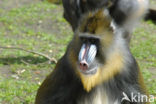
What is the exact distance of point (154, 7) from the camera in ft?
27.1

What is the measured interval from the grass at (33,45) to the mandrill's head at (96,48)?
68.4 inches

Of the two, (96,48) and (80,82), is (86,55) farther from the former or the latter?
(80,82)

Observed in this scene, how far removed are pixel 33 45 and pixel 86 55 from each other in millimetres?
4226

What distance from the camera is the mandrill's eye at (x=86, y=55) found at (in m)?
2.71

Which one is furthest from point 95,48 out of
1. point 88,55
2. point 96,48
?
point 88,55

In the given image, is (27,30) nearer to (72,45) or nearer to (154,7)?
(154,7)

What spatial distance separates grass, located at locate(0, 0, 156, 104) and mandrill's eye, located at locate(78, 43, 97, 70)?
1857mm

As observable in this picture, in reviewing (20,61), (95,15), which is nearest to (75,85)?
(95,15)

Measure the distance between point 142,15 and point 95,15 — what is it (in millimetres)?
509

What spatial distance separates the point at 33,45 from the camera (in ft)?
22.4

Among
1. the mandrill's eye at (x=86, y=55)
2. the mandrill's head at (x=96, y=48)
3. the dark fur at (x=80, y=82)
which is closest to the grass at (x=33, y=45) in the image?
the dark fur at (x=80, y=82)

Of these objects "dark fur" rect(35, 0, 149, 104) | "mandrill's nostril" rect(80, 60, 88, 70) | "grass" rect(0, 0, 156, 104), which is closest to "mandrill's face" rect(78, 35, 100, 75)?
"mandrill's nostril" rect(80, 60, 88, 70)

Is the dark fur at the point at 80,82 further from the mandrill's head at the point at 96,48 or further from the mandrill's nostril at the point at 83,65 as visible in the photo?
the mandrill's nostril at the point at 83,65

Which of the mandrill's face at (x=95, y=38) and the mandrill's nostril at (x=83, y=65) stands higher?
the mandrill's face at (x=95, y=38)
